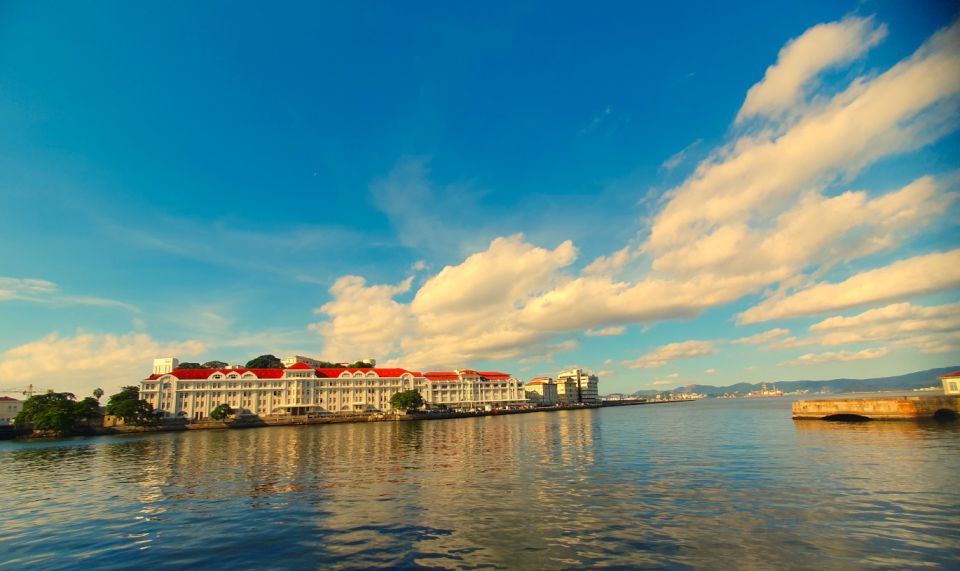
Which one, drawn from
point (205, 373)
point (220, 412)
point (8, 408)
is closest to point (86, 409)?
point (220, 412)

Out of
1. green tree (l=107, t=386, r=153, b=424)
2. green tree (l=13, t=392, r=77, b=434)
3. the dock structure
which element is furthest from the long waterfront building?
the dock structure

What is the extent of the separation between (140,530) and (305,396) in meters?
145

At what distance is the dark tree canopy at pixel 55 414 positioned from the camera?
101 metres

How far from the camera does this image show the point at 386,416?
145125 millimetres

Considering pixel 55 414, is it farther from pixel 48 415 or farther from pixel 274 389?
pixel 274 389

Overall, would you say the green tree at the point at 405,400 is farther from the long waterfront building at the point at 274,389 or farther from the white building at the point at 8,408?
the white building at the point at 8,408

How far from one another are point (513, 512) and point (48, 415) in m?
131

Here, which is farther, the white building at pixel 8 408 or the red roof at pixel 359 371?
the red roof at pixel 359 371

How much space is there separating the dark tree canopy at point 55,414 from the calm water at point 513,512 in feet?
256

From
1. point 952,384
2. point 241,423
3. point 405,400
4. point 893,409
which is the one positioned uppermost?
point 952,384

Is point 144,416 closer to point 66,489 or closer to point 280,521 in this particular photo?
point 66,489

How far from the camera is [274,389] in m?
Answer: 153

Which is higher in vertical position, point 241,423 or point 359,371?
point 359,371

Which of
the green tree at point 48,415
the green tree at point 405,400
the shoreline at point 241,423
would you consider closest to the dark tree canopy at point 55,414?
the green tree at point 48,415
